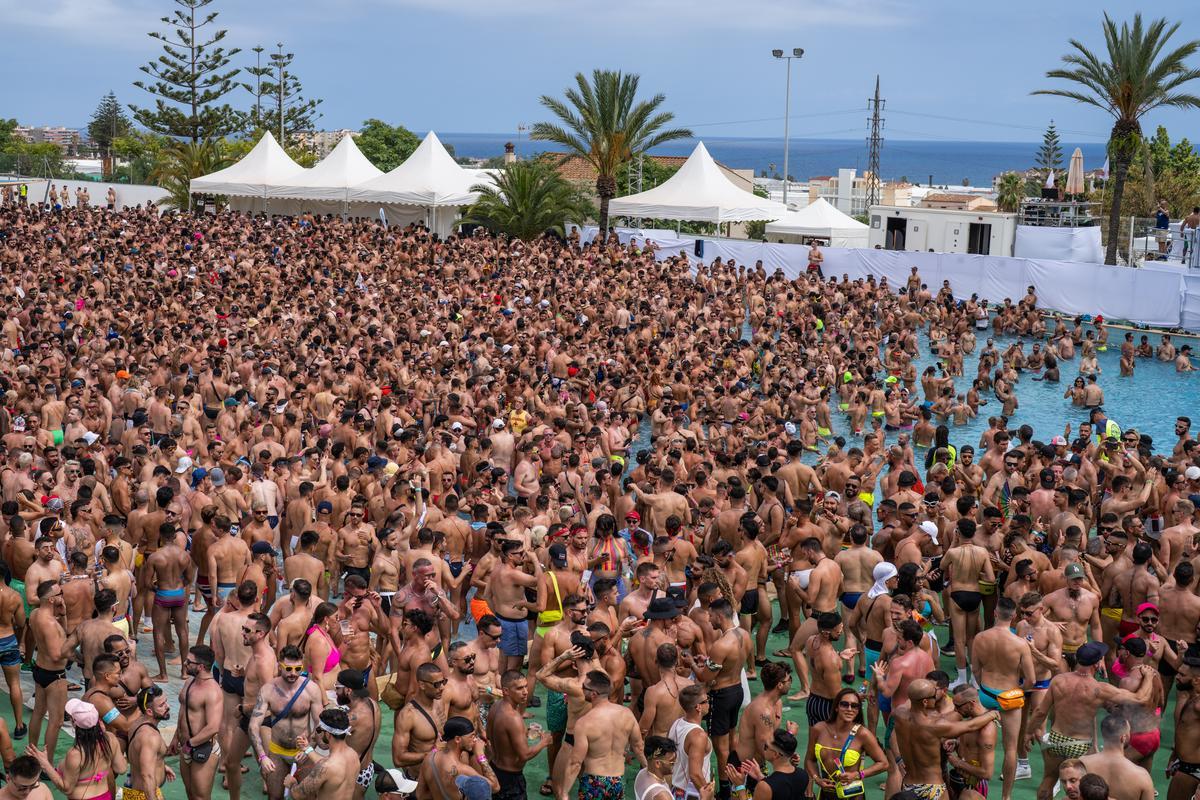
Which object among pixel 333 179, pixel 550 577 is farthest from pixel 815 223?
pixel 550 577

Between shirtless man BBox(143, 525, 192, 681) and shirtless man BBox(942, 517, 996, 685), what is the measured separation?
584cm

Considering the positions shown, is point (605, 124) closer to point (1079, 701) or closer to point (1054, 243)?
point (1054, 243)

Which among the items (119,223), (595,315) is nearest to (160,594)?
(595,315)

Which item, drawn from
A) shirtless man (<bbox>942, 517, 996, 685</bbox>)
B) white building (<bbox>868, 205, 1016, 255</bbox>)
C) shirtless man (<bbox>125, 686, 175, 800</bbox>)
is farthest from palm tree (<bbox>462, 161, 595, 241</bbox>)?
shirtless man (<bbox>125, 686, 175, 800</bbox>)

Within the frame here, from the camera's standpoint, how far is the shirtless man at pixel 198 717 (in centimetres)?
667

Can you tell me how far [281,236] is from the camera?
28.9 meters

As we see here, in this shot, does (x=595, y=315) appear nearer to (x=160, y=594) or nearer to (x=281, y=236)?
(x=281, y=236)

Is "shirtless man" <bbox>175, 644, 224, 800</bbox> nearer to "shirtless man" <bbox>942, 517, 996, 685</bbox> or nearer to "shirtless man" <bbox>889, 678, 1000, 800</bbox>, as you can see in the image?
"shirtless man" <bbox>889, 678, 1000, 800</bbox>

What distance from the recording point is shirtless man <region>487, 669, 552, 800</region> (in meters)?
6.42

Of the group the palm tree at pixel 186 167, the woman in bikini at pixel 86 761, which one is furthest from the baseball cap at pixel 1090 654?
the palm tree at pixel 186 167

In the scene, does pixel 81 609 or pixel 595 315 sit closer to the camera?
pixel 81 609

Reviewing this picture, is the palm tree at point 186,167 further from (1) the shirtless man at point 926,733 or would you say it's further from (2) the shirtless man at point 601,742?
(1) the shirtless man at point 926,733

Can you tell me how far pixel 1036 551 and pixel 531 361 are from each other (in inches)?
382

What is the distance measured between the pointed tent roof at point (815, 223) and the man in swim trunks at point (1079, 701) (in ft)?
91.5
